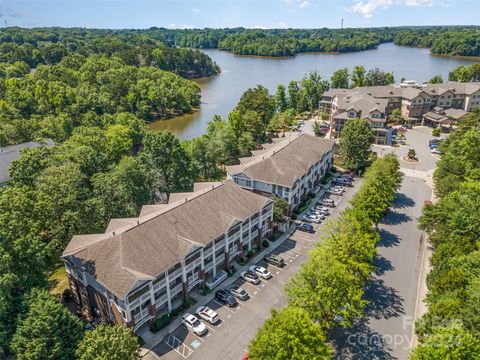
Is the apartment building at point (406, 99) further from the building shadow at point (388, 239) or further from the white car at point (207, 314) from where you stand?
the white car at point (207, 314)

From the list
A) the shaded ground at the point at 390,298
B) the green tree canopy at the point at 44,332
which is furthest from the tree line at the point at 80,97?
the shaded ground at the point at 390,298

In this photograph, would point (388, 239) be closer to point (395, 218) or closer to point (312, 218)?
point (395, 218)

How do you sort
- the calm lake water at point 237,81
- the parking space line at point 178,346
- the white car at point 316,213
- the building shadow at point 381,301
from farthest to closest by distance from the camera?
the calm lake water at point 237,81 → the white car at point 316,213 → the building shadow at point 381,301 → the parking space line at point 178,346

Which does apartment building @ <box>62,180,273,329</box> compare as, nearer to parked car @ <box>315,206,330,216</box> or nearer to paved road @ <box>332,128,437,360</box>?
parked car @ <box>315,206,330,216</box>

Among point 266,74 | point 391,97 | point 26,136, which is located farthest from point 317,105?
point 26,136

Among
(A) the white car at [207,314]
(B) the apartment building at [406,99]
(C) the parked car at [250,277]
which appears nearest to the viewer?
(A) the white car at [207,314]

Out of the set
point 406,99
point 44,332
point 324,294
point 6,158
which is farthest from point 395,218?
point 6,158

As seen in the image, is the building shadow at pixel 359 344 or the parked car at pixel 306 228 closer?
the building shadow at pixel 359 344

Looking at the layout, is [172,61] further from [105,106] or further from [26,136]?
[26,136]
